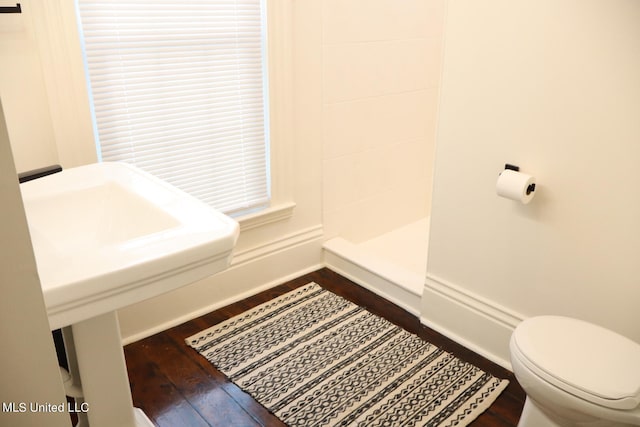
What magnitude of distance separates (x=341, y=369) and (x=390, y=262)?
2.61 ft

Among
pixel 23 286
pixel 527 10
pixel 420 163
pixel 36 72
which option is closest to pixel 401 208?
pixel 420 163

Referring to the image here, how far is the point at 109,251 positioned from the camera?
103cm

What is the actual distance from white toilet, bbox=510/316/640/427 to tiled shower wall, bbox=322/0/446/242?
4.48ft

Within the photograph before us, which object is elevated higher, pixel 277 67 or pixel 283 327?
pixel 277 67

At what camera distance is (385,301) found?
2.41 metres

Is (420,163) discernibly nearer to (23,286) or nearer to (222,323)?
(222,323)

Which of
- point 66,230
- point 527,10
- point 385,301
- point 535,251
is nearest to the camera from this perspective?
point 66,230

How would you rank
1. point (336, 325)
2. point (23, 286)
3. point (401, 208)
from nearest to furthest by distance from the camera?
point (23, 286) < point (336, 325) < point (401, 208)

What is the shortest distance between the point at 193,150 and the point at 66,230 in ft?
2.65

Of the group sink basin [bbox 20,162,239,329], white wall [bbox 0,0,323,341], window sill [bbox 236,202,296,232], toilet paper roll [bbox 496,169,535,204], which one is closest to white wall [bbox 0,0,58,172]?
white wall [bbox 0,0,323,341]

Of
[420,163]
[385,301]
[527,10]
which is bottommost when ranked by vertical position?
[385,301]

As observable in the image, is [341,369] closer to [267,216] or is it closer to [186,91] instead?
[267,216]

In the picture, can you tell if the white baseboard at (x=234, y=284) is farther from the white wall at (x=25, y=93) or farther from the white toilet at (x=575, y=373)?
the white toilet at (x=575, y=373)

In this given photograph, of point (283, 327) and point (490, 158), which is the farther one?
point (283, 327)
